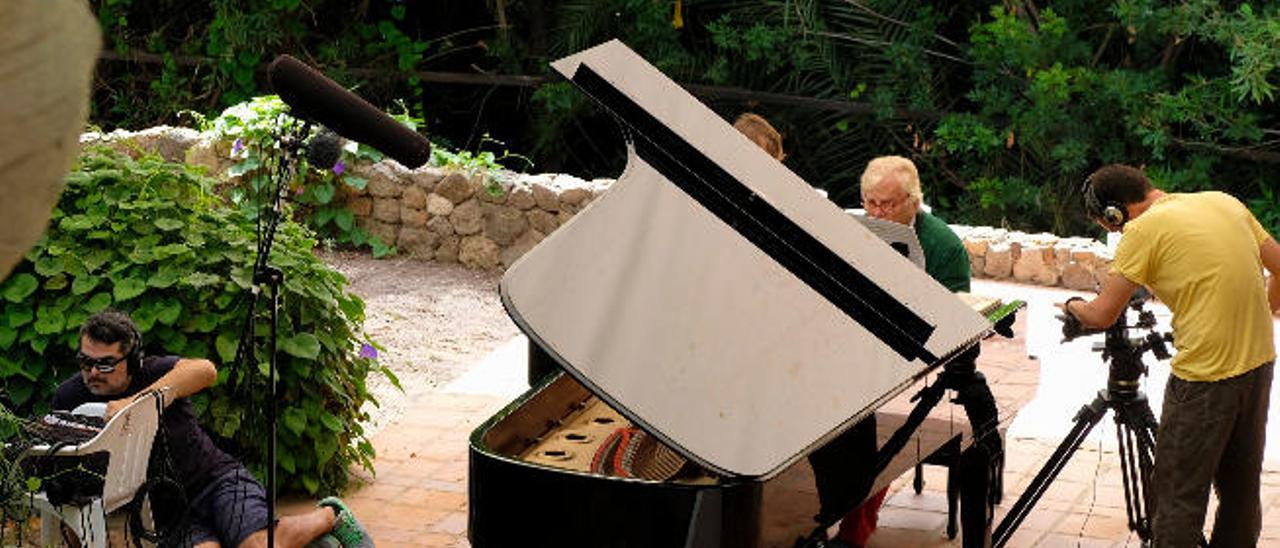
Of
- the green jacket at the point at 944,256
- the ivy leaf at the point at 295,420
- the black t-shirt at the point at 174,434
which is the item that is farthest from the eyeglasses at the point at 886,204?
the black t-shirt at the point at 174,434

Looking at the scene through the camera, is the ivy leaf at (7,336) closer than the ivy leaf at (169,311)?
No

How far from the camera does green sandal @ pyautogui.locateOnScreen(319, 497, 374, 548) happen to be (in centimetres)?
639

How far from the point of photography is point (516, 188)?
11641 mm

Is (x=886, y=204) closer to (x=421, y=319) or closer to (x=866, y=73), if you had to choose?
(x=421, y=319)

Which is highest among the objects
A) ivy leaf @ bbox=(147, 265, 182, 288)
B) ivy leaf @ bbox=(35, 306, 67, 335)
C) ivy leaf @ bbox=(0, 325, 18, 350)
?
ivy leaf @ bbox=(147, 265, 182, 288)

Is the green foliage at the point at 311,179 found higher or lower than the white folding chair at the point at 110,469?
lower

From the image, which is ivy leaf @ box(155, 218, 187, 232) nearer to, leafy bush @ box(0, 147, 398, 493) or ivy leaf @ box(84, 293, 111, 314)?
leafy bush @ box(0, 147, 398, 493)

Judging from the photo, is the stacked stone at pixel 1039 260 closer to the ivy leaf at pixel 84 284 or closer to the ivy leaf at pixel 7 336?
the ivy leaf at pixel 84 284

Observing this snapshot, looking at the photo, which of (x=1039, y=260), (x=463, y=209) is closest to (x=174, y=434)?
(x=463, y=209)

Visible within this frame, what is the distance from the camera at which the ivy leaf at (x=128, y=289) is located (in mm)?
6715

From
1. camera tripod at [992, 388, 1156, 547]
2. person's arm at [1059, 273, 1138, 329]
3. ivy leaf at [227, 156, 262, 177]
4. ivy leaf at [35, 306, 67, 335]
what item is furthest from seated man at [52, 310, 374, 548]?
ivy leaf at [227, 156, 262, 177]

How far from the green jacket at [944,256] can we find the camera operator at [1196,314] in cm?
59

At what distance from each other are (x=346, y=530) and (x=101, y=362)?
3.29ft

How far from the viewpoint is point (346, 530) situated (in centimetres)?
640
